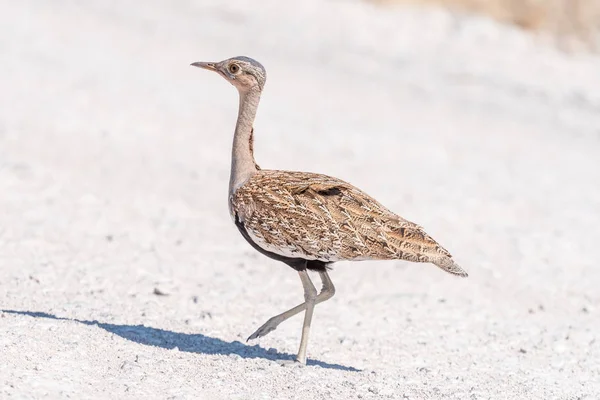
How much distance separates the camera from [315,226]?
6648mm

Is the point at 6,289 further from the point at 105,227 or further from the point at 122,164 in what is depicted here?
the point at 122,164

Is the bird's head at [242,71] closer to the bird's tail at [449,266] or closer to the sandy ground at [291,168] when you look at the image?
the bird's tail at [449,266]

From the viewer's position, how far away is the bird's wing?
6625mm

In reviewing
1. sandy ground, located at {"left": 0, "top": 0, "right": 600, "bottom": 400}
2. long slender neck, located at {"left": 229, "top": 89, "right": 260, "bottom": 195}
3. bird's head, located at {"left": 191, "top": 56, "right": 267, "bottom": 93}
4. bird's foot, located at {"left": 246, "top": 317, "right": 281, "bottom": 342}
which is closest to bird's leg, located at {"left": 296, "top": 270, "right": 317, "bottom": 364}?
sandy ground, located at {"left": 0, "top": 0, "right": 600, "bottom": 400}

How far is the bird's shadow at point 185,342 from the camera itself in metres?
7.19

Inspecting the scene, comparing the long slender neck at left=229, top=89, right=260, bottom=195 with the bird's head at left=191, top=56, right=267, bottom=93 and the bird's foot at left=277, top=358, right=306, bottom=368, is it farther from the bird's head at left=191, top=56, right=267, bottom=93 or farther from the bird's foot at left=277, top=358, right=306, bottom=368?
the bird's foot at left=277, top=358, right=306, bottom=368

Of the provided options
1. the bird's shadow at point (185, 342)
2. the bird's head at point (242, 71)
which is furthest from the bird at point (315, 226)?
the bird's head at point (242, 71)

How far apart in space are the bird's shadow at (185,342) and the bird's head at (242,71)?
1860 millimetres

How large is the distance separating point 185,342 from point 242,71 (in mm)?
1984

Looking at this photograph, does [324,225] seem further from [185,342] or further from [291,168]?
[291,168]

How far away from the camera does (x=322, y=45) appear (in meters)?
22.0

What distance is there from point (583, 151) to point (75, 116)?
8.02m

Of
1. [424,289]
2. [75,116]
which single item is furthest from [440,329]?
[75,116]

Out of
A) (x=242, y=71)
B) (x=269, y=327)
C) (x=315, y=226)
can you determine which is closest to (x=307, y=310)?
(x=269, y=327)
